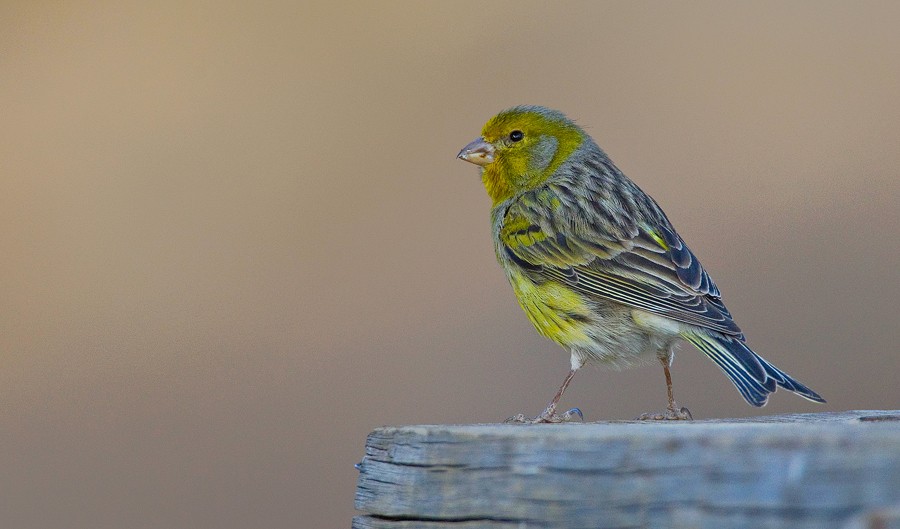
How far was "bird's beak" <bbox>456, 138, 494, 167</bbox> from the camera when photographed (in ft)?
19.5

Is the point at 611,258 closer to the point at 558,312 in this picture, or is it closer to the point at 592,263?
the point at 592,263

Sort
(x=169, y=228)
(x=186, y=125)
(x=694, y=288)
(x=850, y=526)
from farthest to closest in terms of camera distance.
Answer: (x=186, y=125) < (x=169, y=228) < (x=694, y=288) < (x=850, y=526)

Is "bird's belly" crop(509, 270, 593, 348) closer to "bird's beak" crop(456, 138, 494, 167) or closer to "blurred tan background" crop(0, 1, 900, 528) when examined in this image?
"bird's beak" crop(456, 138, 494, 167)

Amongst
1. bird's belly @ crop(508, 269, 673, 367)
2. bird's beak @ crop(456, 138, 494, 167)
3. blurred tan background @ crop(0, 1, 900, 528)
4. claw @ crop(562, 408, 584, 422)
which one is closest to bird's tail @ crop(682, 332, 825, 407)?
bird's belly @ crop(508, 269, 673, 367)

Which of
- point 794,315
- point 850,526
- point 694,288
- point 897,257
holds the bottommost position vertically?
point 850,526

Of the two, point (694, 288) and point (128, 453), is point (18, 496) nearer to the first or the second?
point (128, 453)

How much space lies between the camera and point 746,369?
450 cm

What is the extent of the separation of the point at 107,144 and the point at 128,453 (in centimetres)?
349

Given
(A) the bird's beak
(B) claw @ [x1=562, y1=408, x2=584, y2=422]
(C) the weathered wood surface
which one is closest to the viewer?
(C) the weathered wood surface

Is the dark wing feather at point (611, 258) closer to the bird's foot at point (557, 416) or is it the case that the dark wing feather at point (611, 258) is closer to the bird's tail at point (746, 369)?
the bird's tail at point (746, 369)

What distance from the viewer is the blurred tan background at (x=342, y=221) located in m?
8.08

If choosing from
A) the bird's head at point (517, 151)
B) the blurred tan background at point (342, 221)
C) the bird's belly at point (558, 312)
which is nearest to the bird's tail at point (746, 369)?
the bird's belly at point (558, 312)

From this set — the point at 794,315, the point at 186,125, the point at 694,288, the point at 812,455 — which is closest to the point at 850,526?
the point at 812,455

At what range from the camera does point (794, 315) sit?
8.23 m
